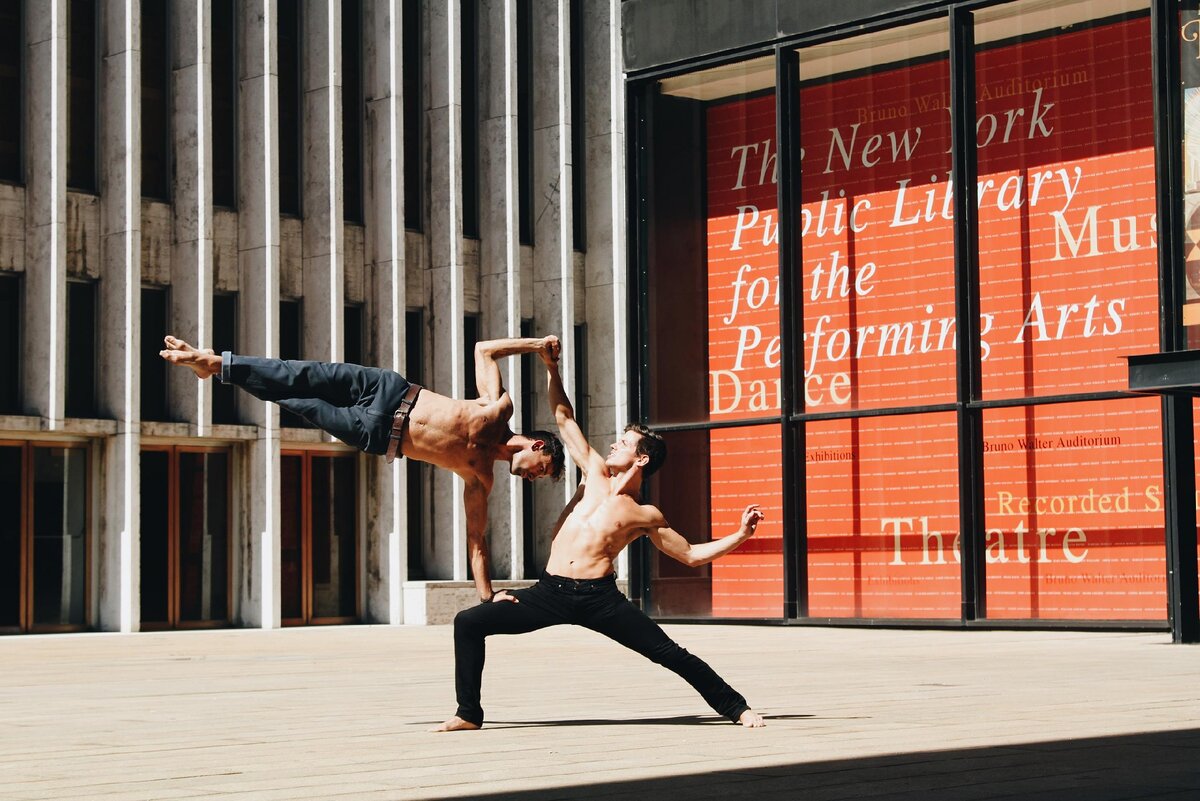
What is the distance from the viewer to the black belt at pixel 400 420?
1117 cm

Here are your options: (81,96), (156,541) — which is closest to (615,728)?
(156,541)

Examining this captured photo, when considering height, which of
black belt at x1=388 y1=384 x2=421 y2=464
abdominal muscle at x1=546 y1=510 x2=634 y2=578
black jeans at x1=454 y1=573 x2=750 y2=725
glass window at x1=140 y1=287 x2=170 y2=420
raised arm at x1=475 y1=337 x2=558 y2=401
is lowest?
black jeans at x1=454 y1=573 x2=750 y2=725

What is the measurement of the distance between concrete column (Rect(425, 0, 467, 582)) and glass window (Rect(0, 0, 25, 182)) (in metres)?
7.45

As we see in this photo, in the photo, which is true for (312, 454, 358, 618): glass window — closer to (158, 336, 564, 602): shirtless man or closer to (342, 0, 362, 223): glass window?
(342, 0, 362, 223): glass window

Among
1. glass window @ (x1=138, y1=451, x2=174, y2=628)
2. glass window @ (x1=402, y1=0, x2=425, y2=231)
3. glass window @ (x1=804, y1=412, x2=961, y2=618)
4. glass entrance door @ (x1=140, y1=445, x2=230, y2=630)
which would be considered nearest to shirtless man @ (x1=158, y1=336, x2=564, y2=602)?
glass window @ (x1=804, y1=412, x2=961, y2=618)

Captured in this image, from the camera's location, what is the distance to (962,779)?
6.80 meters

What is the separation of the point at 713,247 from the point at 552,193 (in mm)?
8025

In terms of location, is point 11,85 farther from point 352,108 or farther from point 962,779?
point 962,779

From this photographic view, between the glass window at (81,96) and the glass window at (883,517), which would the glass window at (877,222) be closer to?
the glass window at (883,517)

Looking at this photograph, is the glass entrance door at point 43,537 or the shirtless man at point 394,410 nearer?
the shirtless man at point 394,410

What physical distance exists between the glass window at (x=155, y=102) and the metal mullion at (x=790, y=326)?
9.81m

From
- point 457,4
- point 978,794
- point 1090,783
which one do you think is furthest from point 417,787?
point 457,4

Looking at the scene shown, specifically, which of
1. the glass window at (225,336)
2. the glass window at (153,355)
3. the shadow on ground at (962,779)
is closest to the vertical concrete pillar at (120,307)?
the glass window at (153,355)

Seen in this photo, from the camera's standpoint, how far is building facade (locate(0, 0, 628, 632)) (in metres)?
26.6
